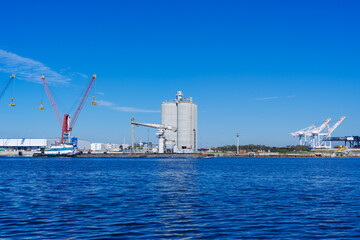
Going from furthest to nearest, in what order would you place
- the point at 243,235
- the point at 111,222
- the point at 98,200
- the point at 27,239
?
1. the point at 98,200
2. the point at 111,222
3. the point at 243,235
4. the point at 27,239

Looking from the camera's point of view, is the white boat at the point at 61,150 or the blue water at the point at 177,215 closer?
the blue water at the point at 177,215

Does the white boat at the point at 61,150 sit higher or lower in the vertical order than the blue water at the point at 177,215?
higher

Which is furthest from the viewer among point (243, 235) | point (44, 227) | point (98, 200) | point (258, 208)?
point (98, 200)

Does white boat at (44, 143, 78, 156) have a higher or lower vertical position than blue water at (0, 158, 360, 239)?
higher

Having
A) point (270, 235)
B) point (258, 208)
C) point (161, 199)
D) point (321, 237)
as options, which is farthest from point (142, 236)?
point (161, 199)

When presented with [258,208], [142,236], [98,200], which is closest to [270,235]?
[142,236]

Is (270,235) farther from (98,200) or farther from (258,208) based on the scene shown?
(98,200)

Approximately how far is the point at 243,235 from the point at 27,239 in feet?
32.1

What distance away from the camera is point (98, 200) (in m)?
29.2

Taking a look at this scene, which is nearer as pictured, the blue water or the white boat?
the blue water

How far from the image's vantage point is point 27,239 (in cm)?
1661

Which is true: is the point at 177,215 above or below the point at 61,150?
below

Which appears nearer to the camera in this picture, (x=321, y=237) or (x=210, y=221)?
(x=321, y=237)

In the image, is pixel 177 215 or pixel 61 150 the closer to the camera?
pixel 177 215
